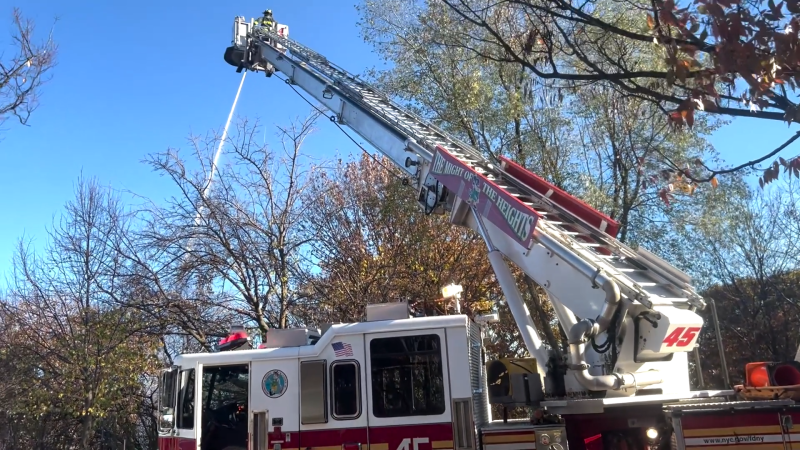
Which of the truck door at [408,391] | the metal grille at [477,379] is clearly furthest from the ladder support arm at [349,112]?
the truck door at [408,391]

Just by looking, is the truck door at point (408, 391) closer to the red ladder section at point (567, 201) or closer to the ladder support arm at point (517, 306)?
the ladder support arm at point (517, 306)

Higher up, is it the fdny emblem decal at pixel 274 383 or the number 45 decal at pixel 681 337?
the number 45 decal at pixel 681 337

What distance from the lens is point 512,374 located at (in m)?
6.01

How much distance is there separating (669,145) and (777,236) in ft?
30.8

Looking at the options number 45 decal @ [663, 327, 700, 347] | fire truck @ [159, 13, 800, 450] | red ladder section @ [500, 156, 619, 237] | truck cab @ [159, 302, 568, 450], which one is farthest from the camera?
red ladder section @ [500, 156, 619, 237]

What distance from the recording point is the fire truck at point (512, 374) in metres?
5.05

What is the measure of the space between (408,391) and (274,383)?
1.42 meters

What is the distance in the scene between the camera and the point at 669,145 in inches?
497

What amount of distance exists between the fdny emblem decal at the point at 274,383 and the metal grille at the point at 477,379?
192 cm

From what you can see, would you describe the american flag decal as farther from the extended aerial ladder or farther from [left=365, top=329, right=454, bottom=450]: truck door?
the extended aerial ladder

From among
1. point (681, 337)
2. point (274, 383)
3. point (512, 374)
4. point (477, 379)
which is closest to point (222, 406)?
point (274, 383)

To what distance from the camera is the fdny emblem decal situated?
624 cm

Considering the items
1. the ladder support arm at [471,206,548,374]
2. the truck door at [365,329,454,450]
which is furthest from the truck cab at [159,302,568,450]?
the ladder support arm at [471,206,548,374]

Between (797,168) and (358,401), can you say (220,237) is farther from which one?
(797,168)
